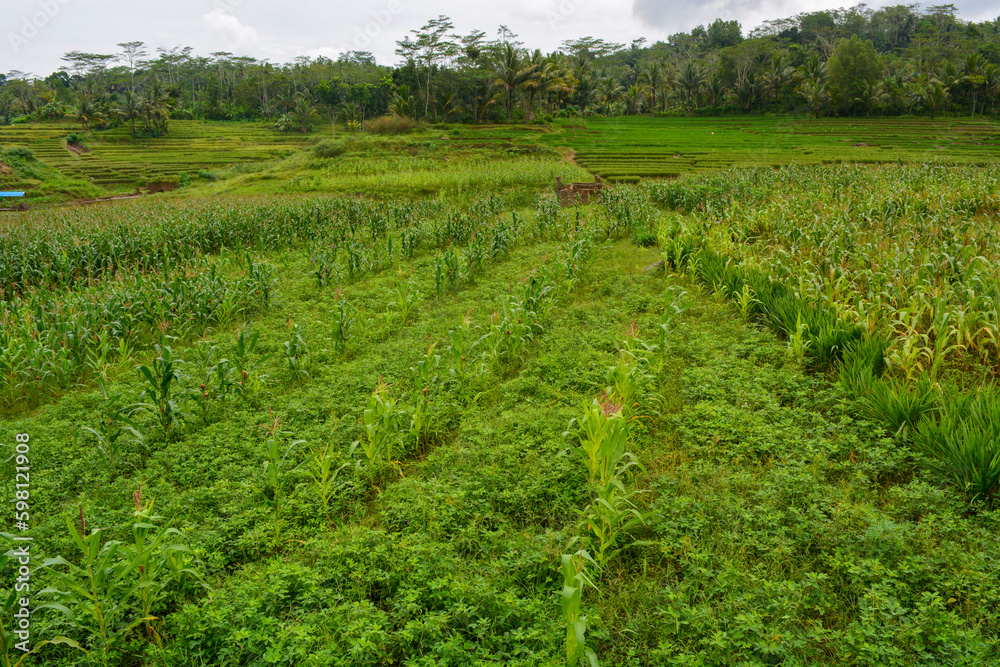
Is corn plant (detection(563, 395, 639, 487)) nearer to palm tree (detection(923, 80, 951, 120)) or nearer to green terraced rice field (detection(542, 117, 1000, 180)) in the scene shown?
green terraced rice field (detection(542, 117, 1000, 180))

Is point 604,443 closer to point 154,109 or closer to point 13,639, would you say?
point 13,639

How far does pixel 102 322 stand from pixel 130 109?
179 feet

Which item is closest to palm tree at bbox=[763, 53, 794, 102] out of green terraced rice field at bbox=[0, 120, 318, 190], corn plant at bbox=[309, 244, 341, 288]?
green terraced rice field at bbox=[0, 120, 318, 190]

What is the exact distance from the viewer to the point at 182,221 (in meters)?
14.0

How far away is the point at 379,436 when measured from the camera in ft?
14.9

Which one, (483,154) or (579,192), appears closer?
(579,192)

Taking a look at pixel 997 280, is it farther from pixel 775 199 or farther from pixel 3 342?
pixel 3 342

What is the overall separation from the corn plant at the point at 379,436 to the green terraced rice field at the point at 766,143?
79.7 feet

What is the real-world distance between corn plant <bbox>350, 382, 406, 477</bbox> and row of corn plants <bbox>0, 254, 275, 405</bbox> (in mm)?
3170

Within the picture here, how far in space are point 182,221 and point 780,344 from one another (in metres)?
14.1

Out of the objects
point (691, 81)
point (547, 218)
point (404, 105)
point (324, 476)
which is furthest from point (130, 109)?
point (324, 476)

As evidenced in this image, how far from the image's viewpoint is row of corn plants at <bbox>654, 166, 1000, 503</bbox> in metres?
4.31

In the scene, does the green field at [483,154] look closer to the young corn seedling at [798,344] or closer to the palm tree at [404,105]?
the palm tree at [404,105]

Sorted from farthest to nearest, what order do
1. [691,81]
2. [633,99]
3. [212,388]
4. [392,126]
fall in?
[633,99], [691,81], [392,126], [212,388]
